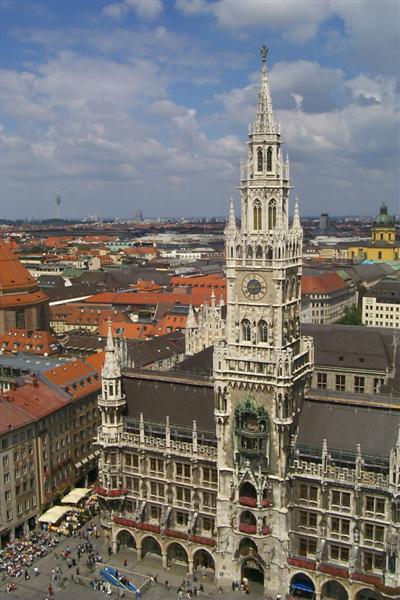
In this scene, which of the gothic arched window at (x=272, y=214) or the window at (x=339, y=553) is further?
the gothic arched window at (x=272, y=214)

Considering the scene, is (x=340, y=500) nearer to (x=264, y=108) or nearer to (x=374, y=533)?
(x=374, y=533)

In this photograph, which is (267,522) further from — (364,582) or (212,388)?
(212,388)

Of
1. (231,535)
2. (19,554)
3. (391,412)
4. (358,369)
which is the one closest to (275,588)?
(231,535)

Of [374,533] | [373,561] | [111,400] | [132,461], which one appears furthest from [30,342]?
[373,561]

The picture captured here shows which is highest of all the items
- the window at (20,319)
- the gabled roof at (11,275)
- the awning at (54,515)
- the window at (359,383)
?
the gabled roof at (11,275)

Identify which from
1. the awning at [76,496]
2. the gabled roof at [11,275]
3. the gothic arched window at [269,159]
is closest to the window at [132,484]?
the awning at [76,496]

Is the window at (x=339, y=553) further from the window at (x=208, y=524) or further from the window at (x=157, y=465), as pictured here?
the window at (x=157, y=465)

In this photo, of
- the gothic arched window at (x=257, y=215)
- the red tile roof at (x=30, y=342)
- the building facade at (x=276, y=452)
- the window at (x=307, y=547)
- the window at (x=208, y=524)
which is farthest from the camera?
the red tile roof at (x=30, y=342)
